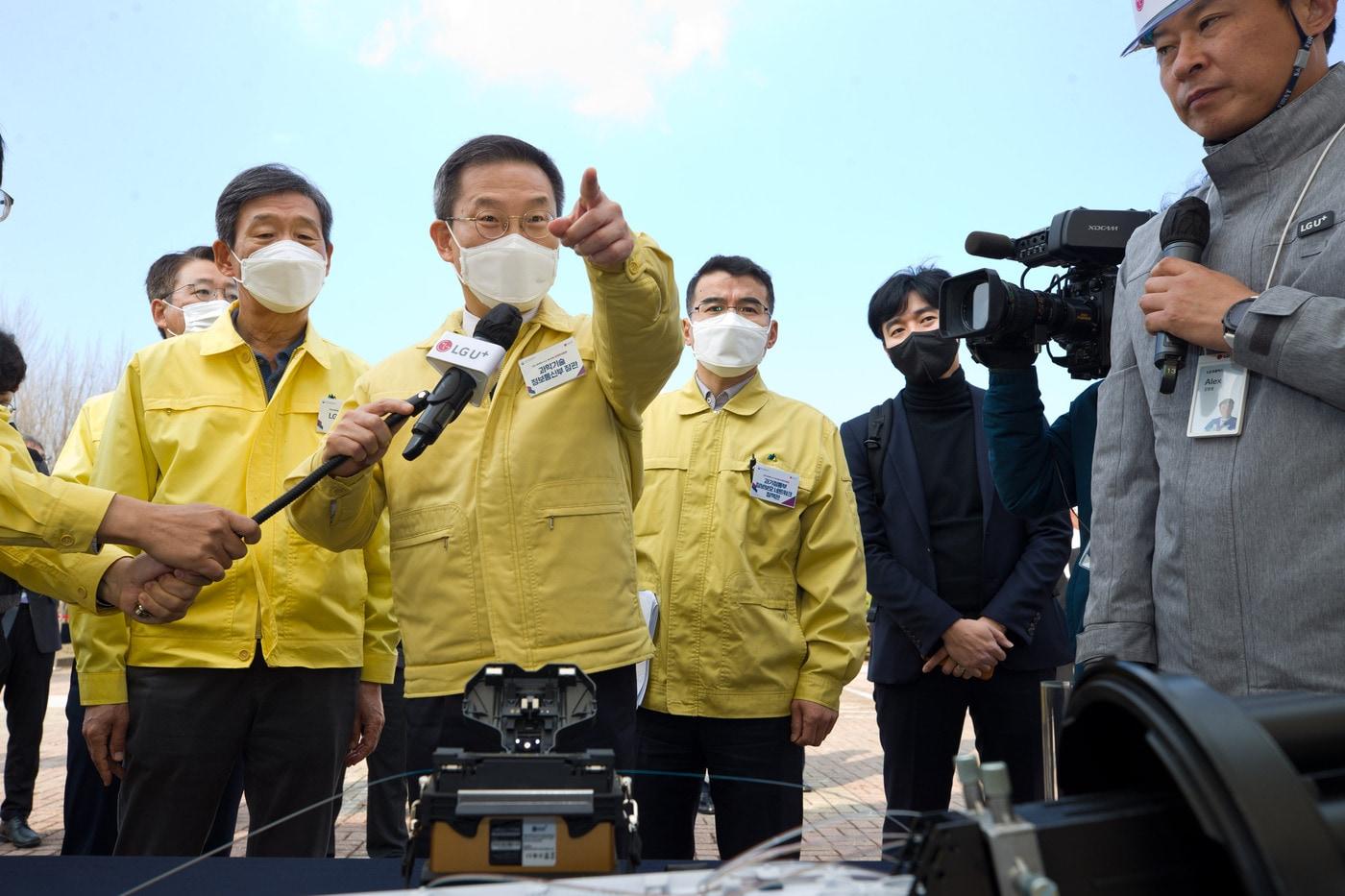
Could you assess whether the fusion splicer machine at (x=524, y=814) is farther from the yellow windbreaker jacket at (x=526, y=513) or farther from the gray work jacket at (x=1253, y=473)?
the gray work jacket at (x=1253, y=473)

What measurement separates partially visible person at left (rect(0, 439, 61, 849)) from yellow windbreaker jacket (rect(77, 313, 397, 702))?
3.42 m

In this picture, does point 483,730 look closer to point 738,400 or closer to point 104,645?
point 104,645

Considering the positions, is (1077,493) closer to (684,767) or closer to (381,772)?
(684,767)

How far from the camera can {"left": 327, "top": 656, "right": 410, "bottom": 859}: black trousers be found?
487 cm

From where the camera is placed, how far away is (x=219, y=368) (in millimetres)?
3033

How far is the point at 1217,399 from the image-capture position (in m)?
1.96

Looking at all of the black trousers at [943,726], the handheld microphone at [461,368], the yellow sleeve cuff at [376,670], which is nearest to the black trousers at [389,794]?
the yellow sleeve cuff at [376,670]

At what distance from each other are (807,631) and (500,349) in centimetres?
171

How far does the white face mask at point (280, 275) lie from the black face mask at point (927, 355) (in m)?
2.24

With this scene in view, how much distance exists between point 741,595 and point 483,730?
137 cm

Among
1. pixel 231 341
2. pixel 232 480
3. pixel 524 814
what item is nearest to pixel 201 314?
pixel 231 341

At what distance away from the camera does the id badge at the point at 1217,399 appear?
1919 millimetres

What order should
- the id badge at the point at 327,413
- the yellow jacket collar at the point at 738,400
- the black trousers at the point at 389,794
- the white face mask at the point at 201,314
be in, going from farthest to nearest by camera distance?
the black trousers at the point at 389,794
the white face mask at the point at 201,314
the yellow jacket collar at the point at 738,400
the id badge at the point at 327,413

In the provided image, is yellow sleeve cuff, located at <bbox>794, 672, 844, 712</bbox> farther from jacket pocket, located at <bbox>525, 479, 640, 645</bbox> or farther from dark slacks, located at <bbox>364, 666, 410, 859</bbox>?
dark slacks, located at <bbox>364, 666, 410, 859</bbox>
